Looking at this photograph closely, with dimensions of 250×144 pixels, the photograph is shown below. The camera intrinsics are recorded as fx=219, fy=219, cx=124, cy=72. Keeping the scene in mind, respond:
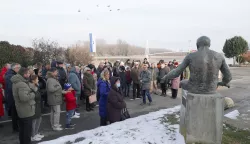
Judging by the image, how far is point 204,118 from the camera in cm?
425

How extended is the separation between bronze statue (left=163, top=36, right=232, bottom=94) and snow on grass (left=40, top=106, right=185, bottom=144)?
3.87ft

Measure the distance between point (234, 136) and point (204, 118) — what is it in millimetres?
1306

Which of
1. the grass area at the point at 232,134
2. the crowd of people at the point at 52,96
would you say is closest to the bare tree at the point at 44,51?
the crowd of people at the point at 52,96

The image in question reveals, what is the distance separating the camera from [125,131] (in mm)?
5203

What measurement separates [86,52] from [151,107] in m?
16.0

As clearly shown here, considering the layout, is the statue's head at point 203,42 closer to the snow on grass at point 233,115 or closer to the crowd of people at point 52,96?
the crowd of people at point 52,96

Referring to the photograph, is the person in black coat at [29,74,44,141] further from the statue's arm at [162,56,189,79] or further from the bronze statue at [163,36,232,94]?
the bronze statue at [163,36,232,94]

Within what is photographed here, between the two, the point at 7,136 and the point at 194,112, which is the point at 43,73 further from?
the point at 194,112

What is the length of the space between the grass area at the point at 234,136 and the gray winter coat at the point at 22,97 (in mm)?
4286

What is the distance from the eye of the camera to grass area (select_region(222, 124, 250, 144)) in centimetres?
471

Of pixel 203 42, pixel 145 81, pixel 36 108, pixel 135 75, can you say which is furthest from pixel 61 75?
pixel 203 42

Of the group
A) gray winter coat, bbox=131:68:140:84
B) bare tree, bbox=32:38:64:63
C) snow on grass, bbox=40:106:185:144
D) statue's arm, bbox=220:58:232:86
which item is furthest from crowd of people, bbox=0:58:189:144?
bare tree, bbox=32:38:64:63

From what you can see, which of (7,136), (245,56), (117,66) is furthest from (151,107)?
(245,56)

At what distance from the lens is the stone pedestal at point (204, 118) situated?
421cm
